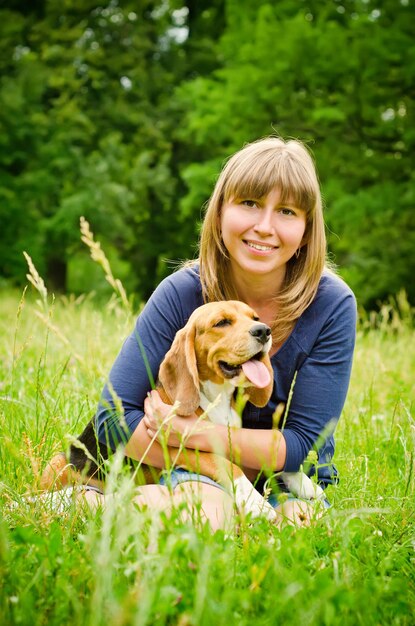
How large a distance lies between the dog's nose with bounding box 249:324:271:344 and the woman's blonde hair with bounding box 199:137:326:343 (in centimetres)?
26

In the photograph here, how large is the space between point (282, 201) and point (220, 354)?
0.79 metres

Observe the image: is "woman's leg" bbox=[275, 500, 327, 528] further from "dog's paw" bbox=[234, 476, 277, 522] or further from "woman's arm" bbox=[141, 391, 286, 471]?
"woman's arm" bbox=[141, 391, 286, 471]

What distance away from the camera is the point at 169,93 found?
62.7 ft

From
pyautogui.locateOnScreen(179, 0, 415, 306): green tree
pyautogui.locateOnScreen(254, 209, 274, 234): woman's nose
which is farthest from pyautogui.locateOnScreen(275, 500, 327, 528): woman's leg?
pyautogui.locateOnScreen(179, 0, 415, 306): green tree

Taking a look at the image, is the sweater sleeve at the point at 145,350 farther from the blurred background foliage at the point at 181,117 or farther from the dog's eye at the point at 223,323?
the blurred background foliage at the point at 181,117

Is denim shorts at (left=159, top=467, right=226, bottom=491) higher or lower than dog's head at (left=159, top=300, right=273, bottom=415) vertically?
lower

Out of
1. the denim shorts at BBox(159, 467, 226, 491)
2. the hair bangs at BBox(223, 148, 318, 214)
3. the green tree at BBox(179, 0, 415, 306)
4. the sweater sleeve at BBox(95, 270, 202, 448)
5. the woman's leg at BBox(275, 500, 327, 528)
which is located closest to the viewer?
the woman's leg at BBox(275, 500, 327, 528)

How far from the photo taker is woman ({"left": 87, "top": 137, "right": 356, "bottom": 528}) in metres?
2.86

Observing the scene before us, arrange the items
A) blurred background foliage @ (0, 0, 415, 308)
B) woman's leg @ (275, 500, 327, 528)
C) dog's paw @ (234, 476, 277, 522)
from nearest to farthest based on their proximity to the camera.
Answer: woman's leg @ (275, 500, 327, 528), dog's paw @ (234, 476, 277, 522), blurred background foliage @ (0, 0, 415, 308)

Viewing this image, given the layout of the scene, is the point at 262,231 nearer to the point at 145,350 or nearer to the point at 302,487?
the point at 145,350

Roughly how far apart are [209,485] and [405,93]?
396 inches

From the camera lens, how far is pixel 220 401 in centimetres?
305

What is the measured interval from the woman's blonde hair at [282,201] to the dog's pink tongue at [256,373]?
0.87 ft

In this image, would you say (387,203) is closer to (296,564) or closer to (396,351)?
(396,351)
